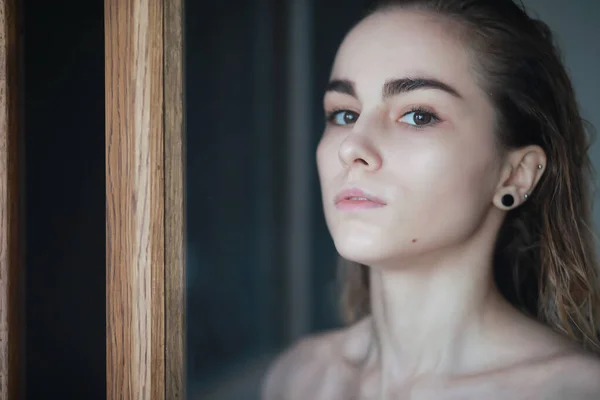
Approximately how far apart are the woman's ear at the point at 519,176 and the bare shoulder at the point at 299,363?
36cm

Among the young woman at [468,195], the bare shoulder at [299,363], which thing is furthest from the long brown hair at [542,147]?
the bare shoulder at [299,363]

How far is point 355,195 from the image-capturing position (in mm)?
1084

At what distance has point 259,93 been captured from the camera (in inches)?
47.4

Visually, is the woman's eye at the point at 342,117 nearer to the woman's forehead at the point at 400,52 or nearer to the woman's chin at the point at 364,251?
the woman's forehead at the point at 400,52

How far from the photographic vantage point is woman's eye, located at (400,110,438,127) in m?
1.04

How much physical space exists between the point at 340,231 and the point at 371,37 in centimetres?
32

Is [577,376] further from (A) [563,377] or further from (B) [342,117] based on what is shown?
(B) [342,117]

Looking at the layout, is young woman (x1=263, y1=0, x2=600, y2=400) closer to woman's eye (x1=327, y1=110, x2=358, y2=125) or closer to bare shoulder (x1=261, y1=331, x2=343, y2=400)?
woman's eye (x1=327, y1=110, x2=358, y2=125)

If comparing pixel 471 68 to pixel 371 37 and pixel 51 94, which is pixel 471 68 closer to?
pixel 371 37

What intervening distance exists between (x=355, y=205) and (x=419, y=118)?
171 mm

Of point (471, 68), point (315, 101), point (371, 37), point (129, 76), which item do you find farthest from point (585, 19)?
point (129, 76)

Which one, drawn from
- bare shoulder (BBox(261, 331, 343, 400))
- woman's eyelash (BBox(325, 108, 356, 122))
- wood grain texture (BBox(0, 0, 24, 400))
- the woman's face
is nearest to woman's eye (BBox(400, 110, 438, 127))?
the woman's face

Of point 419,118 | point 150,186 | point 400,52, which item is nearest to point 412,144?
point 419,118

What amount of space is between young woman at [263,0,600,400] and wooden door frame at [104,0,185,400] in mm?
346
